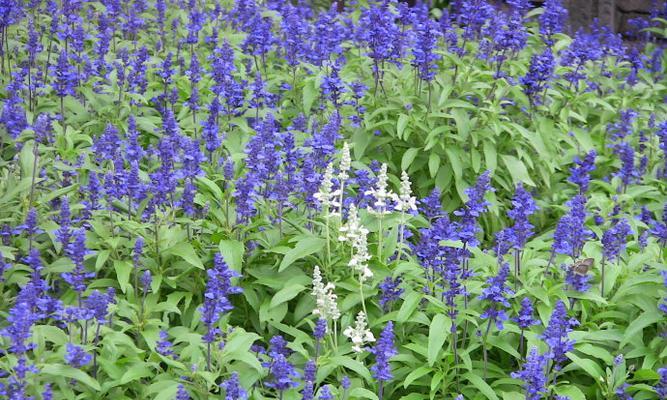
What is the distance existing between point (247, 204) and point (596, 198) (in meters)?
2.77

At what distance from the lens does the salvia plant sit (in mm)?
4734

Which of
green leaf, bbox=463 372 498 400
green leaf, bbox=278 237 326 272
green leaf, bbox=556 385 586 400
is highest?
green leaf, bbox=278 237 326 272

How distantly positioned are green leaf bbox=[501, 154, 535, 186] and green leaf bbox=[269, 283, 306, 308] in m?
2.38

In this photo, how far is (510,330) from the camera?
5.11 metres

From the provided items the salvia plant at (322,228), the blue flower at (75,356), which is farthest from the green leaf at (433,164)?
the blue flower at (75,356)

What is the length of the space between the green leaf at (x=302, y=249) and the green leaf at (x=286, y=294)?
12cm

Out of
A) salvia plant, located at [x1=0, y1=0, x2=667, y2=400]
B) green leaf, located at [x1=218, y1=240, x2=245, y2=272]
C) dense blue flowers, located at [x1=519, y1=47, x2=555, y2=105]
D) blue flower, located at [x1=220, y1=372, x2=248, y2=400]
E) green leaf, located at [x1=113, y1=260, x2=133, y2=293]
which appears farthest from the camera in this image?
dense blue flowers, located at [x1=519, y1=47, x2=555, y2=105]

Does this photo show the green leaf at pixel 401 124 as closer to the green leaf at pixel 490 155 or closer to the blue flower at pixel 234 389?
the green leaf at pixel 490 155

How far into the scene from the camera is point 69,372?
432 cm

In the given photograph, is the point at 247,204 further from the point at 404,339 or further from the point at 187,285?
the point at 404,339

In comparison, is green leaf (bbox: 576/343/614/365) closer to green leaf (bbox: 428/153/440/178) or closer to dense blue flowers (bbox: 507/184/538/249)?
dense blue flowers (bbox: 507/184/538/249)

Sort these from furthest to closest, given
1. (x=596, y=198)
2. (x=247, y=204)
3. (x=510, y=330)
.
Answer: (x=596, y=198), (x=247, y=204), (x=510, y=330)

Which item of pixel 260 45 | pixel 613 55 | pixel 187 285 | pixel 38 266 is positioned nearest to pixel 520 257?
pixel 187 285

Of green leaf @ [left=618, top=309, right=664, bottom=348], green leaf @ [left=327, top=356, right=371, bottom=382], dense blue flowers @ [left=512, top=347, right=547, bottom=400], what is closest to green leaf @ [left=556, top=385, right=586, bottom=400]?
dense blue flowers @ [left=512, top=347, right=547, bottom=400]
